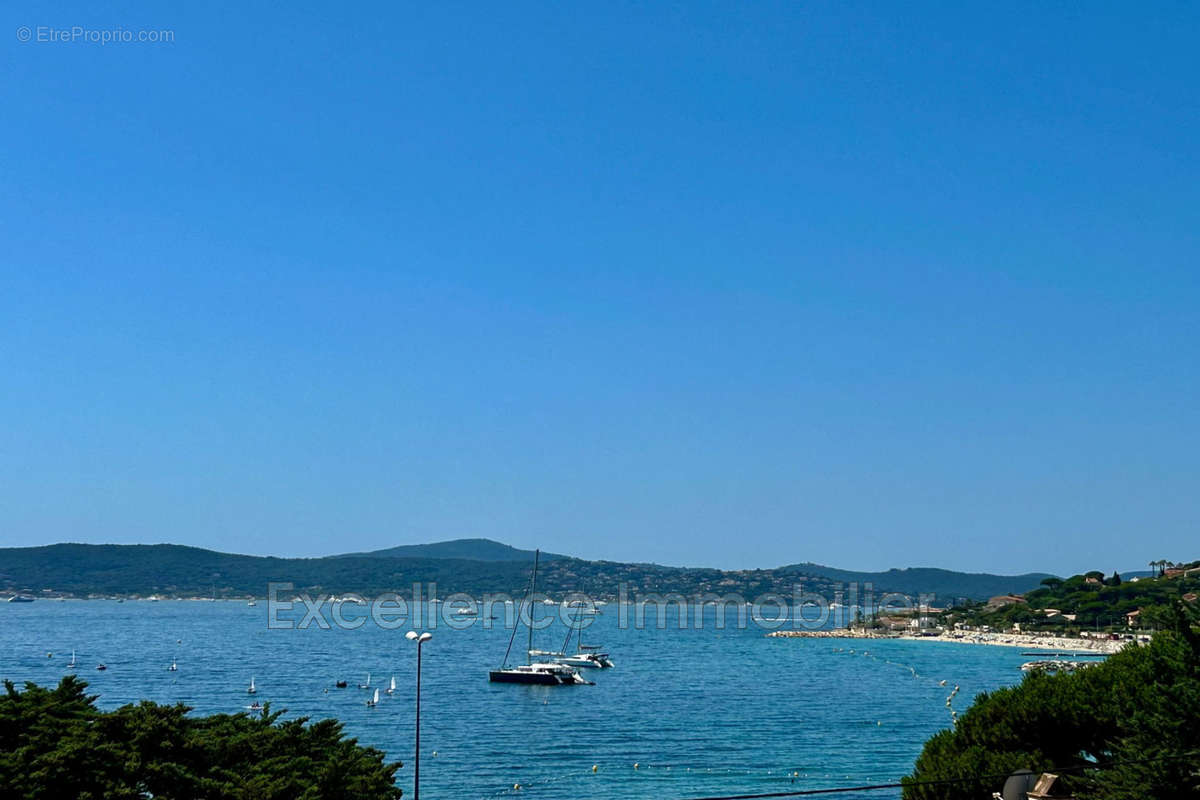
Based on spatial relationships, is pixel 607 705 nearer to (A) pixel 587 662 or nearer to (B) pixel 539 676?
(B) pixel 539 676

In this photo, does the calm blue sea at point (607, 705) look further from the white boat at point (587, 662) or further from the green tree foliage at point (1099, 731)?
the green tree foliage at point (1099, 731)

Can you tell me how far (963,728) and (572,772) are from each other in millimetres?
38035

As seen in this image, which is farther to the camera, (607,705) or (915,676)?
(915,676)

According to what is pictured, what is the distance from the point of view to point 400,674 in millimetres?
141375

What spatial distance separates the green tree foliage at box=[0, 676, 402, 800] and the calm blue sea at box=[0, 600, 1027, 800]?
2981cm

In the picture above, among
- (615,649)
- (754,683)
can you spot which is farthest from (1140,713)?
(615,649)

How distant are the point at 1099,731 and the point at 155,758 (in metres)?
27.8

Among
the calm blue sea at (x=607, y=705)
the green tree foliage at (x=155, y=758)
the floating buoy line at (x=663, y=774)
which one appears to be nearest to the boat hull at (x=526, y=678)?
the calm blue sea at (x=607, y=705)

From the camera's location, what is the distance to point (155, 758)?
28.9 meters

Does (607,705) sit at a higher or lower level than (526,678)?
lower

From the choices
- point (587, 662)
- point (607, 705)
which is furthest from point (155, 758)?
point (587, 662)

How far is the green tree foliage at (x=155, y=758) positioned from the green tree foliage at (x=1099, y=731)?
58.5 ft

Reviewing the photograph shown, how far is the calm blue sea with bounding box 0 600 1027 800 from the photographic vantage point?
6819cm

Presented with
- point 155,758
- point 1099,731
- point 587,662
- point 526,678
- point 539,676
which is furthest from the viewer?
point 587,662
